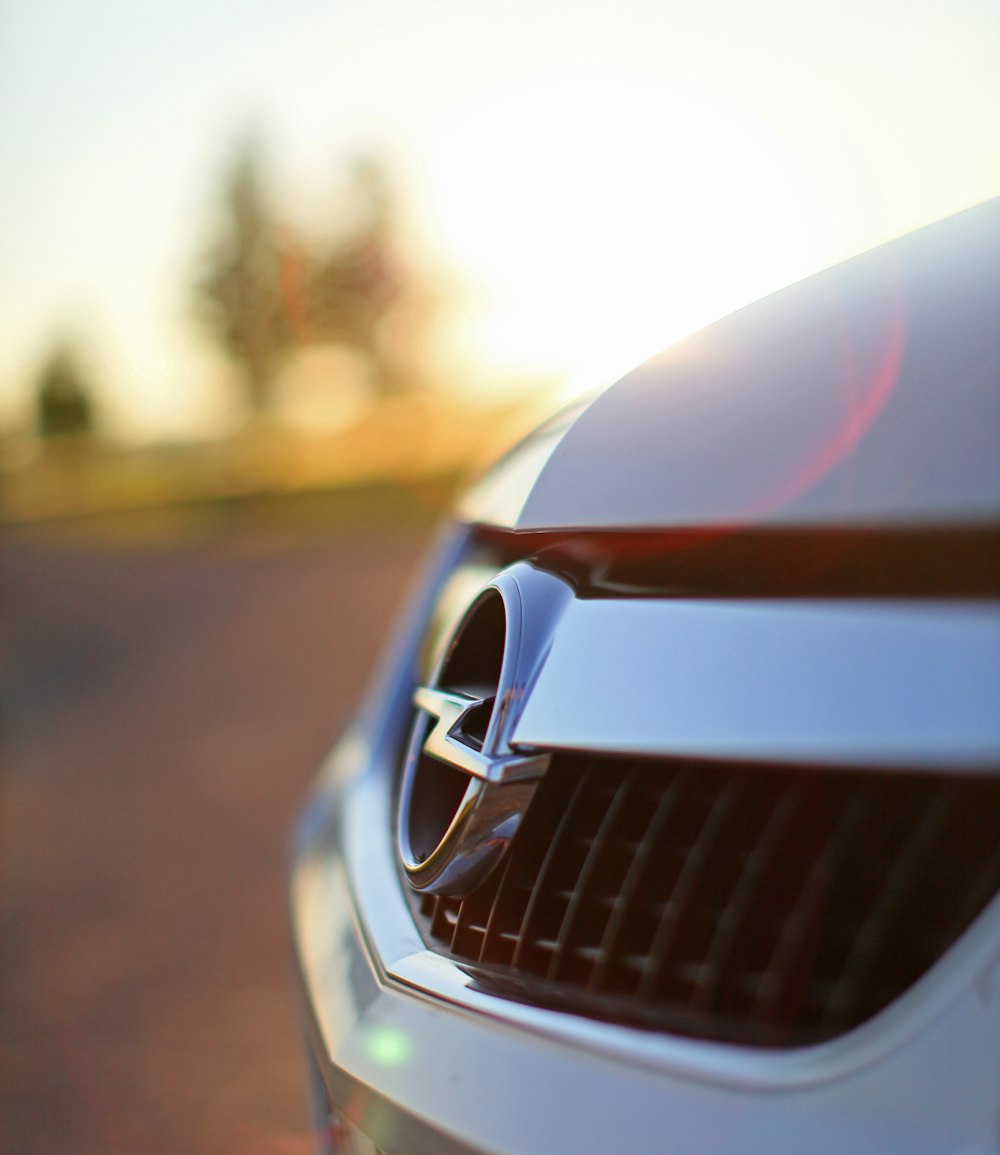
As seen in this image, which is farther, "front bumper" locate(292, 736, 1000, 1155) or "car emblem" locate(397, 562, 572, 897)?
"car emblem" locate(397, 562, 572, 897)

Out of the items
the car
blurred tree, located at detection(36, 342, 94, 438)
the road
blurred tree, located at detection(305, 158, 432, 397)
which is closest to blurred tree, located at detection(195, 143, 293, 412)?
blurred tree, located at detection(305, 158, 432, 397)

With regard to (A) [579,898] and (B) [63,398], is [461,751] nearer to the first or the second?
(A) [579,898]

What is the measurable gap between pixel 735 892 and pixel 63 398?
4696 centimetres

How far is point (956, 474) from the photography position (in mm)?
863

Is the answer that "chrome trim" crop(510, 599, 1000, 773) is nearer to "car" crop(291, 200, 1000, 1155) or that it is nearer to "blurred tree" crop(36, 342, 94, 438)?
"car" crop(291, 200, 1000, 1155)

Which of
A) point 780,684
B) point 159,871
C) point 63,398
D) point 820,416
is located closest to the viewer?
point 780,684

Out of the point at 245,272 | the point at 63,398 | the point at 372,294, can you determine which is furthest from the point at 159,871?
the point at 63,398

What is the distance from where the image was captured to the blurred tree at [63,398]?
4297 centimetres

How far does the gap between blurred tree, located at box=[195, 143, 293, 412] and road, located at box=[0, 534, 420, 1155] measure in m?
30.0

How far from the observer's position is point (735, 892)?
3.08ft

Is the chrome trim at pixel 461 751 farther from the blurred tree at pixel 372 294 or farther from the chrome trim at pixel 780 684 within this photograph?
the blurred tree at pixel 372 294

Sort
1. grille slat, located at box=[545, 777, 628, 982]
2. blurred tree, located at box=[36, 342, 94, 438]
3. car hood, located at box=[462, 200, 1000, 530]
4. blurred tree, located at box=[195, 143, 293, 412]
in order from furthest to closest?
blurred tree, located at box=[36, 342, 94, 438], blurred tree, located at box=[195, 143, 293, 412], grille slat, located at box=[545, 777, 628, 982], car hood, located at box=[462, 200, 1000, 530]

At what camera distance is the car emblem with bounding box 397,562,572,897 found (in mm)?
1075

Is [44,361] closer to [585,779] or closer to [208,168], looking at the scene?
[208,168]
